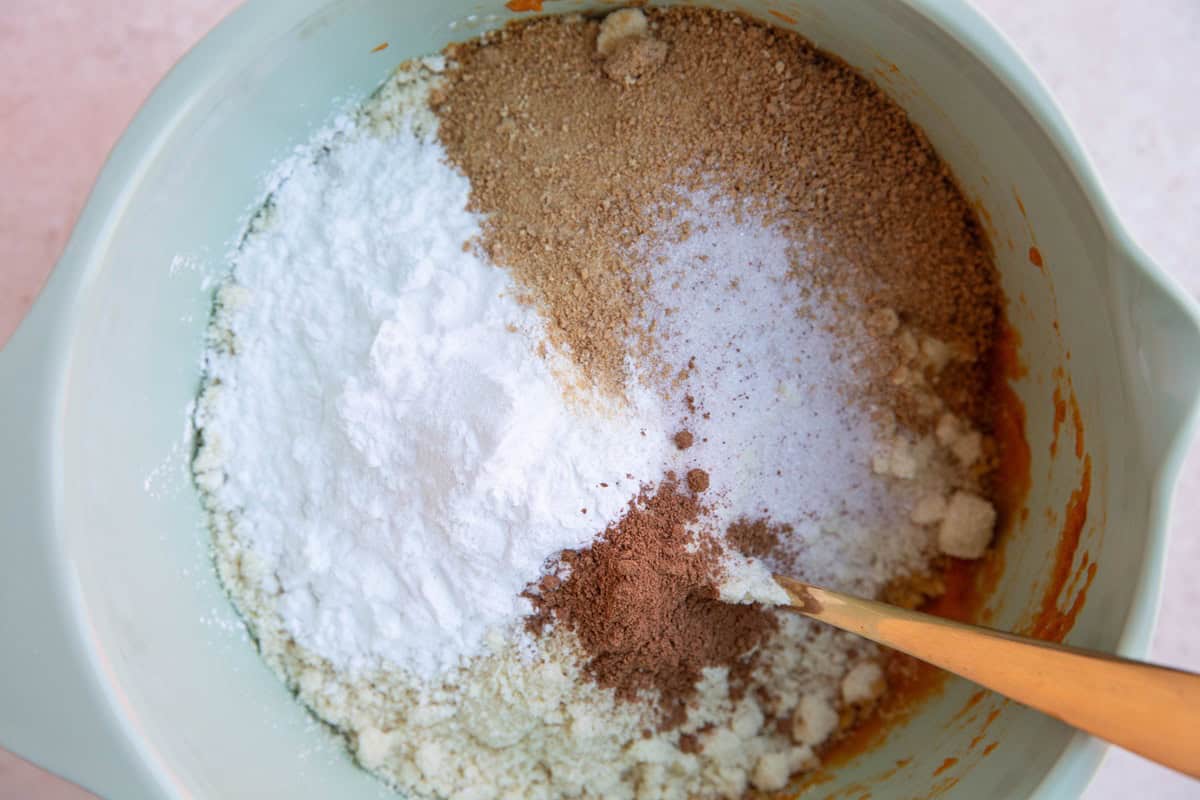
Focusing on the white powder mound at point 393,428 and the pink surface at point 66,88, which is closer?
the white powder mound at point 393,428

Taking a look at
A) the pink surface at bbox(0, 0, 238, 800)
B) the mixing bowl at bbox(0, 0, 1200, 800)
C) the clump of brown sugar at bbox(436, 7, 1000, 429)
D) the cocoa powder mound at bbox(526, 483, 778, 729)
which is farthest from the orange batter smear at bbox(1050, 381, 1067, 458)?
the pink surface at bbox(0, 0, 238, 800)

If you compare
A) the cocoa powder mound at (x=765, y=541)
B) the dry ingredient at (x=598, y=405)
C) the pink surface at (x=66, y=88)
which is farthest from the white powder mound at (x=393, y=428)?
the pink surface at (x=66, y=88)

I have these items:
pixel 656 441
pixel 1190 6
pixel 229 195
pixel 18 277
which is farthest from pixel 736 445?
pixel 18 277

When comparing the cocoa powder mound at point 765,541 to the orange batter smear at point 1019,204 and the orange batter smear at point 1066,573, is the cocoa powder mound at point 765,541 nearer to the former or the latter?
the orange batter smear at point 1066,573

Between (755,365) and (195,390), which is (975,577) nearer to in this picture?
(755,365)

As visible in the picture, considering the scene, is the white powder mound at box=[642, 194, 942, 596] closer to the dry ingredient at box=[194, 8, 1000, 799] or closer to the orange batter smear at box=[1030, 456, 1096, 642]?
the dry ingredient at box=[194, 8, 1000, 799]

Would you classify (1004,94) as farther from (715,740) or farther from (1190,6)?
(715,740)

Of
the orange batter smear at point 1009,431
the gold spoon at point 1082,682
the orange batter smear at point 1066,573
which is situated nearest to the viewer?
the gold spoon at point 1082,682
